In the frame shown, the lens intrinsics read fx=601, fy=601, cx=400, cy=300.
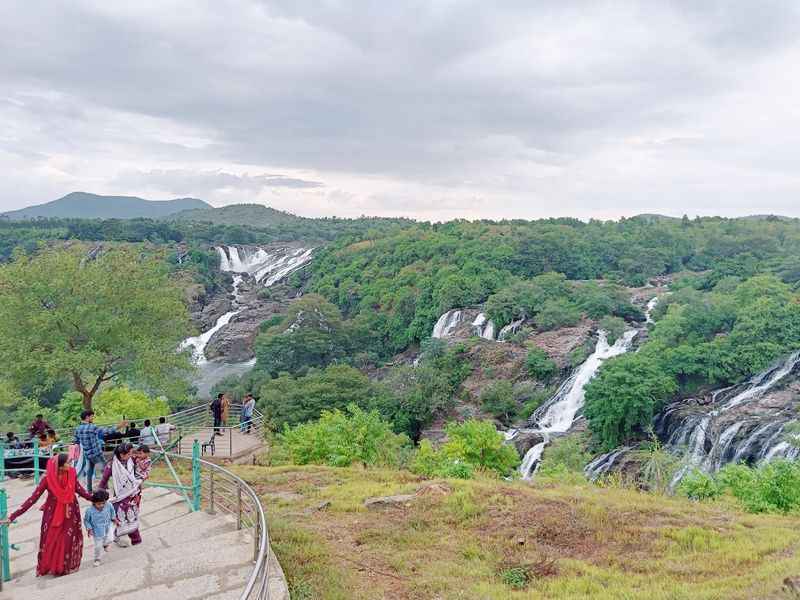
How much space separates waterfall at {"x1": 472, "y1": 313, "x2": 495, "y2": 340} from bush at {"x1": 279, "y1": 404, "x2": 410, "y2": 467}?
24.8 m

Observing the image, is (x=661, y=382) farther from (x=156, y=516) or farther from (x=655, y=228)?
(x=655, y=228)

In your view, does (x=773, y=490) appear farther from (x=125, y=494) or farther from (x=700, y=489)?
(x=125, y=494)

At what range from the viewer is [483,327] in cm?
4178

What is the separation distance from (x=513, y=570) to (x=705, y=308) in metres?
27.2

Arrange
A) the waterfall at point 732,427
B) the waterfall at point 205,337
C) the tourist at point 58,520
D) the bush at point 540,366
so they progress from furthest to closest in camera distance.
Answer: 1. the waterfall at point 205,337
2. the bush at point 540,366
3. the waterfall at point 732,427
4. the tourist at point 58,520

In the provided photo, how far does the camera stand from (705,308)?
1203 inches

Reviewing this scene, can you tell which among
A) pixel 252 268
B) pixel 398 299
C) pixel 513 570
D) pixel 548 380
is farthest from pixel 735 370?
pixel 252 268

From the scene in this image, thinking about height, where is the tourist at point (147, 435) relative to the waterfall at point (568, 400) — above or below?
above

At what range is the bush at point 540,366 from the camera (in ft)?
105

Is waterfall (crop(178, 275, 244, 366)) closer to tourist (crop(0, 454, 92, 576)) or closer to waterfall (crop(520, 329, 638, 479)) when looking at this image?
waterfall (crop(520, 329, 638, 479))

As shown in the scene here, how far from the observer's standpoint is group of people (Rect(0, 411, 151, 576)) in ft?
21.5

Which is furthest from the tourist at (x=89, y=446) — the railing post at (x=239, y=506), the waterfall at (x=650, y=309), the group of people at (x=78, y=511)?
the waterfall at (x=650, y=309)

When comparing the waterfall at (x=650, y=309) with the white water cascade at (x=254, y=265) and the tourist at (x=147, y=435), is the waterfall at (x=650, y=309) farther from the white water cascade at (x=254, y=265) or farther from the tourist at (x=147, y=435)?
A: the white water cascade at (x=254, y=265)

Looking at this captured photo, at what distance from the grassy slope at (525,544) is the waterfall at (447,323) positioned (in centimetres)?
3343
